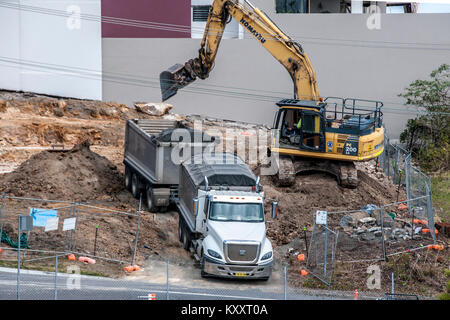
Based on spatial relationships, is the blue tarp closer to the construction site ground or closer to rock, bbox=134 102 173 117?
the construction site ground

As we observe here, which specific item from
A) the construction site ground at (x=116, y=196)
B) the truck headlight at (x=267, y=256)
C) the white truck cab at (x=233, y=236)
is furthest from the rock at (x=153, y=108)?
the truck headlight at (x=267, y=256)

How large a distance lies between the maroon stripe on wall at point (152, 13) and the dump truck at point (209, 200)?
15.4 metres

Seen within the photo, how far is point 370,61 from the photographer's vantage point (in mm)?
39219

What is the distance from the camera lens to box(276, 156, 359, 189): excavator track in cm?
2733

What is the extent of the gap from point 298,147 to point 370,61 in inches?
544

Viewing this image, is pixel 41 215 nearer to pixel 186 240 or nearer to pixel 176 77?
pixel 186 240

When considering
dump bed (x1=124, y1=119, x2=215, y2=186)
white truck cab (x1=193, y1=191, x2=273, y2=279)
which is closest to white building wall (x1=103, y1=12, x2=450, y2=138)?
dump bed (x1=124, y1=119, x2=215, y2=186)

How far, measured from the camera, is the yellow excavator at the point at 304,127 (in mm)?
26938

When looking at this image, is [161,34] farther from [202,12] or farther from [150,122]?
[150,122]

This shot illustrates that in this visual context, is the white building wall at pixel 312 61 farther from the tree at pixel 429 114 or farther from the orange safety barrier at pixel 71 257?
the orange safety barrier at pixel 71 257

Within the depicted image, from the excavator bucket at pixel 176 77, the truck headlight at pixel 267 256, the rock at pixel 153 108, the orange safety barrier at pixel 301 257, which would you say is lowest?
the orange safety barrier at pixel 301 257

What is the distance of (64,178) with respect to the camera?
26.3 m

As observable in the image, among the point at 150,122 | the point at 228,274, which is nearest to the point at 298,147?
the point at 150,122

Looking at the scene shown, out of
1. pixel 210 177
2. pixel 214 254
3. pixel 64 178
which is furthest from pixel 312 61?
pixel 214 254
